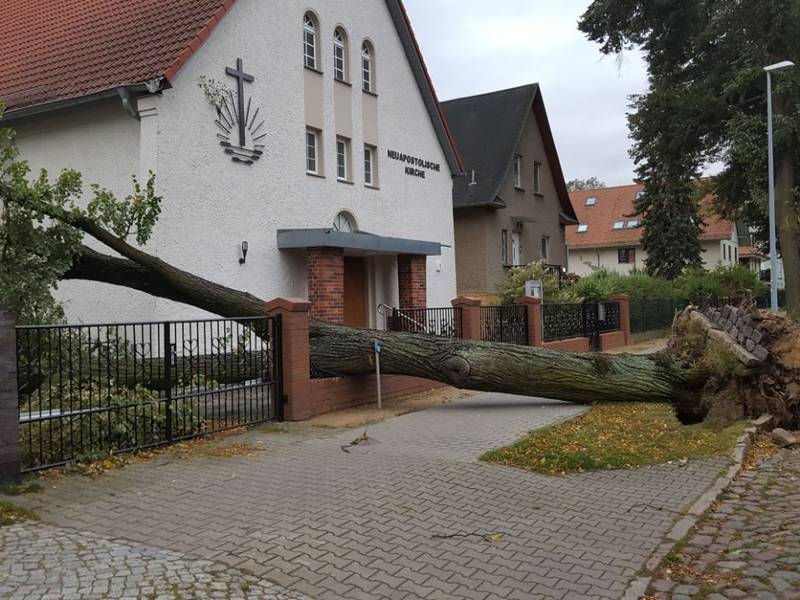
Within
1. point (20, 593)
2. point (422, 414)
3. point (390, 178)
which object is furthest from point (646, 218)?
point (20, 593)

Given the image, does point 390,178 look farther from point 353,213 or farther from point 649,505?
point 649,505

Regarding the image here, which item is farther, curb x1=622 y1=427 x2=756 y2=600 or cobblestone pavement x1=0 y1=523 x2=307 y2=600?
curb x1=622 y1=427 x2=756 y2=600

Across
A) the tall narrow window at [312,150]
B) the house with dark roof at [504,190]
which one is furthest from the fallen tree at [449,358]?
the house with dark roof at [504,190]

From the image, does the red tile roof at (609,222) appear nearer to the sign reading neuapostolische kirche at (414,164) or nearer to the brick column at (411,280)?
the sign reading neuapostolische kirche at (414,164)

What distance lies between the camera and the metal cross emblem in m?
14.5

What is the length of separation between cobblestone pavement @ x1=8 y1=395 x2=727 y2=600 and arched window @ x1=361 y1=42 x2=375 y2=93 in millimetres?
12563

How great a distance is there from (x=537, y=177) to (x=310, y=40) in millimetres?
15298

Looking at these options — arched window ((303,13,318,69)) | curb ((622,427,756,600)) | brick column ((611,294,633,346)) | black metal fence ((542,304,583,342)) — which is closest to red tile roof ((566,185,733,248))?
brick column ((611,294,633,346))

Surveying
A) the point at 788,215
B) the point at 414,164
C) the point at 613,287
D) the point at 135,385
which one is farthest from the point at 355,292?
the point at 788,215

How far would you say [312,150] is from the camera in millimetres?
17219

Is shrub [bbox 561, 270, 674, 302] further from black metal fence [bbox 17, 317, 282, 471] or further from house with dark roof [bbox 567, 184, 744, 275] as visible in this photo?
house with dark roof [bbox 567, 184, 744, 275]

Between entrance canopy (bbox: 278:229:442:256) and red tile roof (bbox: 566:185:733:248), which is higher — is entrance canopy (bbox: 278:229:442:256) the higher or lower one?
the lower one

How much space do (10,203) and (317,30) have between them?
34.0ft

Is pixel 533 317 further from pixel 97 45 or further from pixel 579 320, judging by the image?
pixel 97 45
